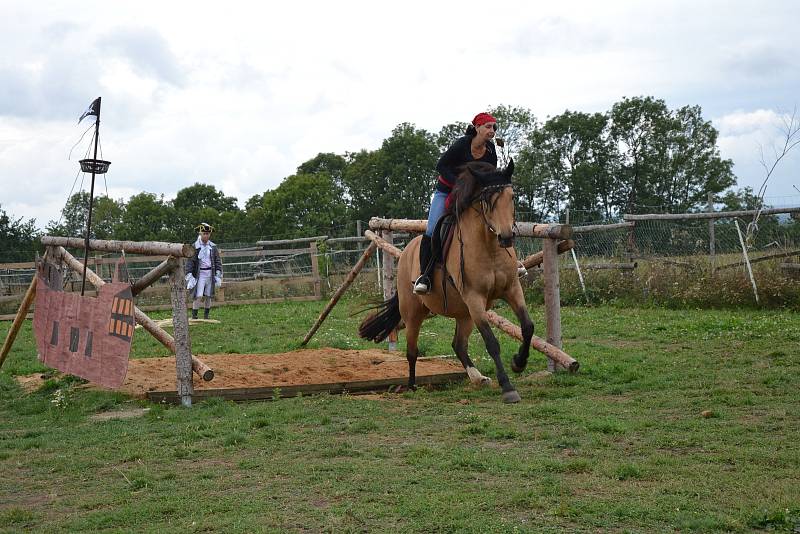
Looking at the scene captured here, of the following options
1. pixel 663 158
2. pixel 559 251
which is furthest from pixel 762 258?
pixel 663 158

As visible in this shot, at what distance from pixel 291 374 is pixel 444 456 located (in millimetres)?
4580

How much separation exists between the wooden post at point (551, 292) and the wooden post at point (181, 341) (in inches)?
164

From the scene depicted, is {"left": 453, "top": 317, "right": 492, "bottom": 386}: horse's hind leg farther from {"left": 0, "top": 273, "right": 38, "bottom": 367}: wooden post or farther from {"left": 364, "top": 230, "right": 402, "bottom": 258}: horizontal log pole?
{"left": 0, "top": 273, "right": 38, "bottom": 367}: wooden post

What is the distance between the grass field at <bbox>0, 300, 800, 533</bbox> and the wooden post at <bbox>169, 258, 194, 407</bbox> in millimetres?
342

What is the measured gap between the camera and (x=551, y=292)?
995 centimetres

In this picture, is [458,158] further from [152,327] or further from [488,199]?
[152,327]

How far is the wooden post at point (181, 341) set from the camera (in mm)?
8773

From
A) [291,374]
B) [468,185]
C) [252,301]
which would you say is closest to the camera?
[468,185]

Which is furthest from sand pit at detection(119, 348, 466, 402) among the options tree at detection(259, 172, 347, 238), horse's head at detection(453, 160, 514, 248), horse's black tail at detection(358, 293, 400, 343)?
tree at detection(259, 172, 347, 238)

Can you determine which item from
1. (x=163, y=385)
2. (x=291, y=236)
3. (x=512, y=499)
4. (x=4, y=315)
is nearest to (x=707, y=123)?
(x=291, y=236)

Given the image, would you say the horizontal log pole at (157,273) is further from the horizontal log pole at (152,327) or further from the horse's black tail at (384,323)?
the horse's black tail at (384,323)

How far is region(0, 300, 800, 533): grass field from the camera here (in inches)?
182

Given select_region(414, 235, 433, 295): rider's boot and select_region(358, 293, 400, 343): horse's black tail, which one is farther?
select_region(358, 293, 400, 343): horse's black tail

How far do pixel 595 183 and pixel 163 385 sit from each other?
33187mm
